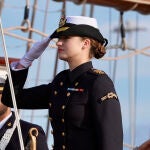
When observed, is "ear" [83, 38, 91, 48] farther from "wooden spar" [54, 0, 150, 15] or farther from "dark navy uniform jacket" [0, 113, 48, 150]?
"wooden spar" [54, 0, 150, 15]

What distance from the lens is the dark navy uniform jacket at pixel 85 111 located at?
94.1 inches

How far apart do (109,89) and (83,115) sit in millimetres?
143

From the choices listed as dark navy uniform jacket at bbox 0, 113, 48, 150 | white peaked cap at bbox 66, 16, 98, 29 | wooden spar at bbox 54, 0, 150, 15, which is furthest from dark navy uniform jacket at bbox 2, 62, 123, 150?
wooden spar at bbox 54, 0, 150, 15

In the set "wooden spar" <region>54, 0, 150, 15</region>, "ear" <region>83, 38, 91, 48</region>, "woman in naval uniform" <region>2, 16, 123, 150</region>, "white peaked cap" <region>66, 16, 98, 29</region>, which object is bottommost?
"wooden spar" <region>54, 0, 150, 15</region>

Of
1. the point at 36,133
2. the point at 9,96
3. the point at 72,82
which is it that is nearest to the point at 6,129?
the point at 36,133

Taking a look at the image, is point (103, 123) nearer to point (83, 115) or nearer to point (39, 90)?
point (83, 115)

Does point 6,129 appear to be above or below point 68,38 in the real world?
below

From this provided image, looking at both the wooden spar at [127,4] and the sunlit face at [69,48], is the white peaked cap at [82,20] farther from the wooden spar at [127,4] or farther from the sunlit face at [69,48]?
the wooden spar at [127,4]

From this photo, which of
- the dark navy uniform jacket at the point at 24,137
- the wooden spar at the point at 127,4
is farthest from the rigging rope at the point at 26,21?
the dark navy uniform jacket at the point at 24,137

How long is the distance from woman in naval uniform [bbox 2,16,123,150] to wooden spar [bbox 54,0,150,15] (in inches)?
127

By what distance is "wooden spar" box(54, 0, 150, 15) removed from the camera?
5914 mm

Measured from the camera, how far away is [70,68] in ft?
8.40

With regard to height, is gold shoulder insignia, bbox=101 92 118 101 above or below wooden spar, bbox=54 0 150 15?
above

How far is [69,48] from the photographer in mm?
2475
